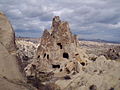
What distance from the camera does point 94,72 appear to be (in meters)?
29.1

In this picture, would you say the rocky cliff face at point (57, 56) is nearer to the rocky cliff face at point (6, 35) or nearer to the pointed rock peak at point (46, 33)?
the pointed rock peak at point (46, 33)

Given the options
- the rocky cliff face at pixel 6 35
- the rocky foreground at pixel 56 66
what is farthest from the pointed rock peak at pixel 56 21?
the rocky cliff face at pixel 6 35

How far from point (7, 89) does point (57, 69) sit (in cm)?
3161

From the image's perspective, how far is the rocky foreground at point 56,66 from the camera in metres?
14.2

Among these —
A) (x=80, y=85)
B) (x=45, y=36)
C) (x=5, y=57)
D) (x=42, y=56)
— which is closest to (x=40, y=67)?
(x=42, y=56)

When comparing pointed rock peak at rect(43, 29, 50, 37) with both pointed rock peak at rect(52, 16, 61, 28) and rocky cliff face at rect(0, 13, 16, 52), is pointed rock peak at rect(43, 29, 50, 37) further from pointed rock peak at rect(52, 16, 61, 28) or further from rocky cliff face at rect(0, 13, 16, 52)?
rocky cliff face at rect(0, 13, 16, 52)

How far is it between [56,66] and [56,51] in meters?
2.44

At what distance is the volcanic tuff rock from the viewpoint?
44.2 meters

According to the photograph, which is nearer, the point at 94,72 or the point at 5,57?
the point at 5,57

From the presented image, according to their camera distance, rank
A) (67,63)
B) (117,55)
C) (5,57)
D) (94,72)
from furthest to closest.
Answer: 1. (117,55)
2. (67,63)
3. (94,72)
4. (5,57)

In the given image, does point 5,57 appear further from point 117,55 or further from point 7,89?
point 117,55

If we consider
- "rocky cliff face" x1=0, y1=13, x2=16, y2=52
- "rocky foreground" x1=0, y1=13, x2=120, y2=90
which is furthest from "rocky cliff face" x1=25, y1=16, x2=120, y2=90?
"rocky cliff face" x1=0, y1=13, x2=16, y2=52

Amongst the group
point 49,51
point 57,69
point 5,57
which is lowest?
point 57,69

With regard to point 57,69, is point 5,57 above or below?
above
